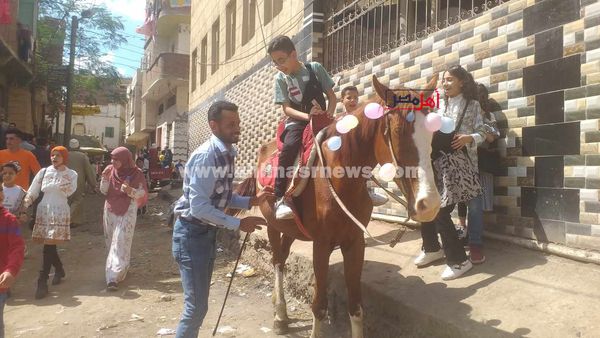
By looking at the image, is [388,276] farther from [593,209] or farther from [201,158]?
[201,158]

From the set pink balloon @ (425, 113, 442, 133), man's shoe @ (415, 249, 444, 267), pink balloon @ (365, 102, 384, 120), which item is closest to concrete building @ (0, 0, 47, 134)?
pink balloon @ (365, 102, 384, 120)

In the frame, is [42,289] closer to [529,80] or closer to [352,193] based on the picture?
[352,193]

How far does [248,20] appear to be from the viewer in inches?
487

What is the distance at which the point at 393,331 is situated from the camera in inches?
138

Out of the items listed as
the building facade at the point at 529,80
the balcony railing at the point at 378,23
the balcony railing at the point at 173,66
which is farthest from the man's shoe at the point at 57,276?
the balcony railing at the point at 173,66

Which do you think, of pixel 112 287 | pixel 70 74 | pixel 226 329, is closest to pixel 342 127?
pixel 226 329

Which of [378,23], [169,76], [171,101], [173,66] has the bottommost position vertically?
[378,23]

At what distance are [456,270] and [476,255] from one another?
0.29m

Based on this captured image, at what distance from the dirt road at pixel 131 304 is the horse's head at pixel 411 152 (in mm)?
2224

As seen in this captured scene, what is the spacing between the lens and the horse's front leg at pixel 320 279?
11.2 feet

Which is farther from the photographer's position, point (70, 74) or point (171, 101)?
point (171, 101)

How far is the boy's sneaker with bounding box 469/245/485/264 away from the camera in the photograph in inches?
152

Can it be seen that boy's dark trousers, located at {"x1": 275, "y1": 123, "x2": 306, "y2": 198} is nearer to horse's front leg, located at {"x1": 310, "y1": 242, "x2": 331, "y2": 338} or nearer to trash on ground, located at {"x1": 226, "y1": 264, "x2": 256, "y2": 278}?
horse's front leg, located at {"x1": 310, "y1": 242, "x2": 331, "y2": 338}

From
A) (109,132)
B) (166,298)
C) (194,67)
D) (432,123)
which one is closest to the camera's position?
(432,123)
